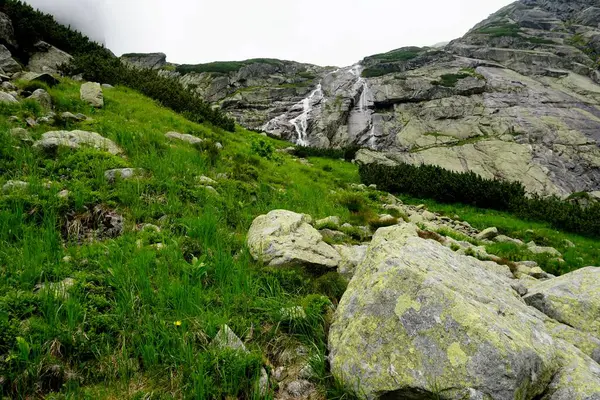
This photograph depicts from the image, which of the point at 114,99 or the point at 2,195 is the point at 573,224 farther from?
the point at 114,99

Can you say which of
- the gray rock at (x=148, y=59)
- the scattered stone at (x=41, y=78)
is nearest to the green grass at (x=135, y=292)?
the scattered stone at (x=41, y=78)

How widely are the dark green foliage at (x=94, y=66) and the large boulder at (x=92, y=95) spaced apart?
13.5ft

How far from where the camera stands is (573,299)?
13.6 ft

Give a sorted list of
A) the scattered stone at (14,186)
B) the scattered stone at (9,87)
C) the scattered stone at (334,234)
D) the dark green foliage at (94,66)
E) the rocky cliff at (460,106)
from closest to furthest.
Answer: the scattered stone at (14,186)
the scattered stone at (334,234)
the scattered stone at (9,87)
the dark green foliage at (94,66)
the rocky cliff at (460,106)

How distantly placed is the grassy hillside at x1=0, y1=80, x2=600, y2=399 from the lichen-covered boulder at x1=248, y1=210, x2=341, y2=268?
0.71 feet

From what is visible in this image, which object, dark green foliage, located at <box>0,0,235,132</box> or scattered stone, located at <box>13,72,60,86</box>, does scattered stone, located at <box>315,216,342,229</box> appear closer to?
scattered stone, located at <box>13,72,60,86</box>

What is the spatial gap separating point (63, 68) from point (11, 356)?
17861 mm

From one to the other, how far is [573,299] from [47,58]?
23.2 m

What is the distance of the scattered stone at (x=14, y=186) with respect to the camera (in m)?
5.01

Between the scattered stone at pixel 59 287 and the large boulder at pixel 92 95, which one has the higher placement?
the large boulder at pixel 92 95

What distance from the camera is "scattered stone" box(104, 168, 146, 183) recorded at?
6227 mm

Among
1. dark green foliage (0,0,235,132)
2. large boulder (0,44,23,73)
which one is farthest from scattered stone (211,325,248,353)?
large boulder (0,44,23,73)

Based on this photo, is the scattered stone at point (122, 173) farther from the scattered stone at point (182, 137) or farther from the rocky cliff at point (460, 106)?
the rocky cliff at point (460, 106)

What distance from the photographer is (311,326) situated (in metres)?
3.34
